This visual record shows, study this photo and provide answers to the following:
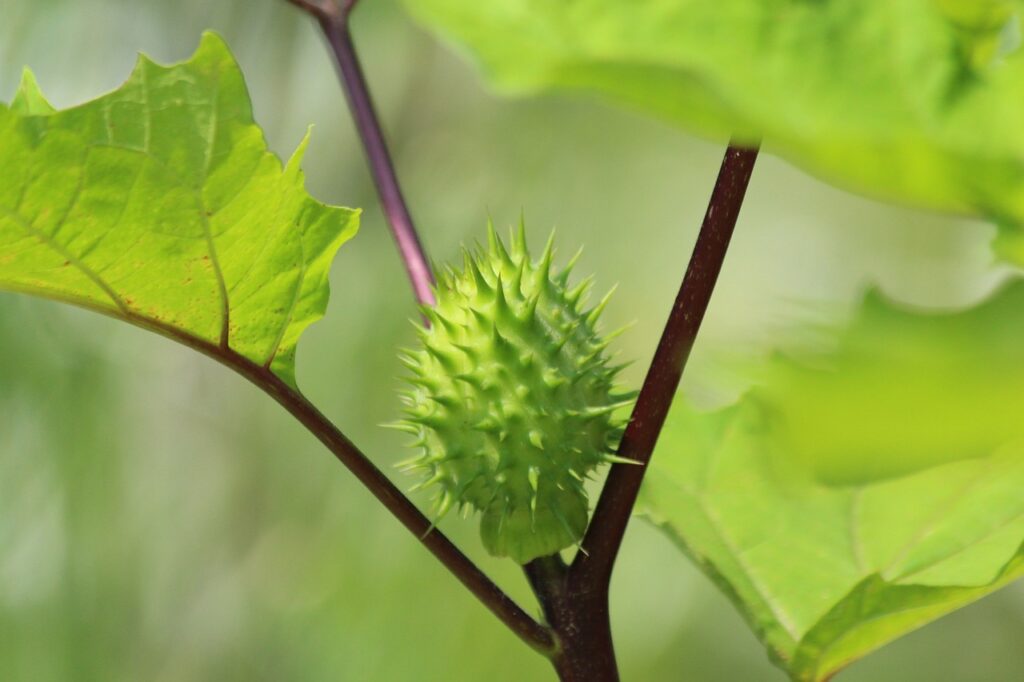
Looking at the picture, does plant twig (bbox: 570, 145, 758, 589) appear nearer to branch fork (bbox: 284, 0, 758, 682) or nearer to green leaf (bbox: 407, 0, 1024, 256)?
branch fork (bbox: 284, 0, 758, 682)

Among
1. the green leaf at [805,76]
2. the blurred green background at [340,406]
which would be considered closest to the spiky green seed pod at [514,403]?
the green leaf at [805,76]

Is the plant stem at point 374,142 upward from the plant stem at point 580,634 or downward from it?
upward

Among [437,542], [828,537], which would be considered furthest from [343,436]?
[828,537]

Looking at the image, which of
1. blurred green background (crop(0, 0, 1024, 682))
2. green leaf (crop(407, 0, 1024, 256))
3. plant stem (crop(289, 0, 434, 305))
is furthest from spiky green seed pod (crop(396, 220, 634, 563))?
blurred green background (crop(0, 0, 1024, 682))

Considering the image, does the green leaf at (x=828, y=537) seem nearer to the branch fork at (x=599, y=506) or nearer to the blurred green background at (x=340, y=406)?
the branch fork at (x=599, y=506)

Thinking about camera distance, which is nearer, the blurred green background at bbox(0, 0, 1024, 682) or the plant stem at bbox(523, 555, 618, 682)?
the plant stem at bbox(523, 555, 618, 682)
